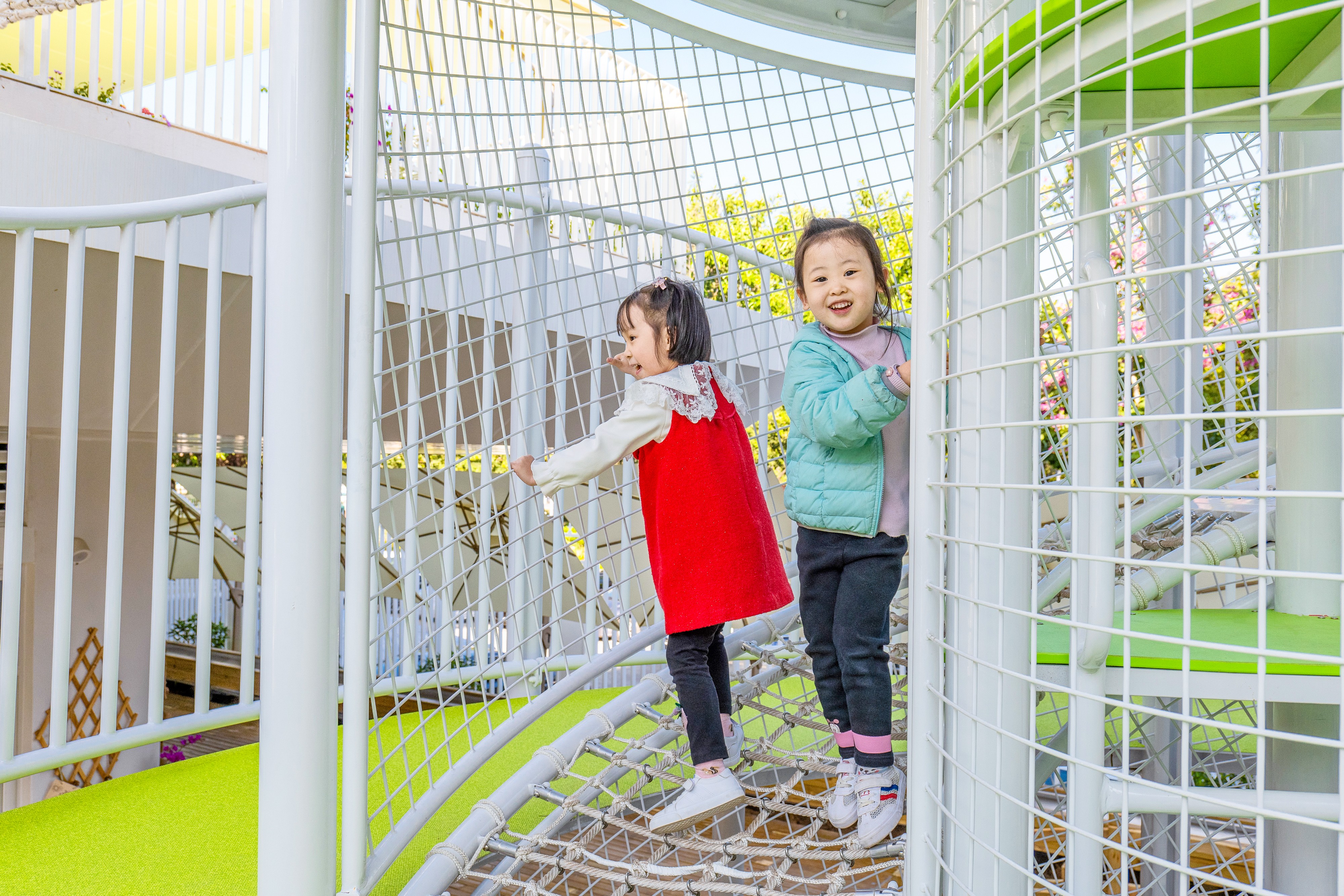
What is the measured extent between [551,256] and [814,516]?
1304 millimetres

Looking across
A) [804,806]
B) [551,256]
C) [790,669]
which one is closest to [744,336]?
[551,256]

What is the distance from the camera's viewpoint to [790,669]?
1.58 m

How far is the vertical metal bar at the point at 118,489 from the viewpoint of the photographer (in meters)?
1.44

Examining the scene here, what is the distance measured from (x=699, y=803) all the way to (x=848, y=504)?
1.48 feet

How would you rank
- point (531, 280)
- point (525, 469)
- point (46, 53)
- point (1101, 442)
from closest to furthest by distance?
point (1101, 442) → point (525, 469) → point (531, 280) → point (46, 53)

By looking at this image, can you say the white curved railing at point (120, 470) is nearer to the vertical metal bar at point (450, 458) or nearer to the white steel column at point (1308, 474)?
the vertical metal bar at point (450, 458)

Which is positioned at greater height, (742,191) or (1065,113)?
(742,191)

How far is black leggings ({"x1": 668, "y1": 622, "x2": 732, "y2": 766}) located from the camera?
1.35 m

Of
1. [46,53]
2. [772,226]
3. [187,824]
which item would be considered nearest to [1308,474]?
[772,226]

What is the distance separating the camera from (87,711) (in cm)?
333

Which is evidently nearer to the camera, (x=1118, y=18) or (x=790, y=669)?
(x=1118, y=18)

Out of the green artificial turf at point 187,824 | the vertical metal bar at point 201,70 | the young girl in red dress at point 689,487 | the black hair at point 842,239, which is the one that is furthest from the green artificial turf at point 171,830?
the vertical metal bar at point 201,70

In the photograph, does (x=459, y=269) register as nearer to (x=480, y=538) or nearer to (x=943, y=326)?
(x=480, y=538)

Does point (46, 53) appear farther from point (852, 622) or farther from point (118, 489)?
point (852, 622)
